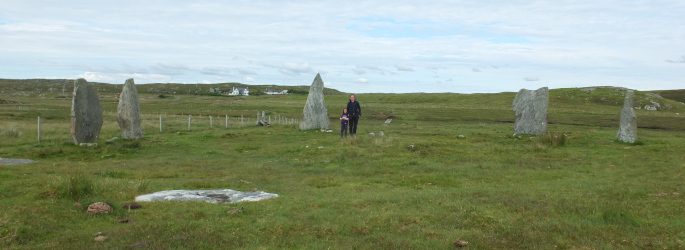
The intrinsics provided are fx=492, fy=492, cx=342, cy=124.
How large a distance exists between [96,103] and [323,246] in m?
19.6

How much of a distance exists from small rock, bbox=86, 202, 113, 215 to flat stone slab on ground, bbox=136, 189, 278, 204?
4.29ft

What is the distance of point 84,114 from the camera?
21.8 metres

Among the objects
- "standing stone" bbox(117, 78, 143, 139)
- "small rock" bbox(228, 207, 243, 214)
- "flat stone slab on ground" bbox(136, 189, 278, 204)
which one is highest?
"standing stone" bbox(117, 78, 143, 139)

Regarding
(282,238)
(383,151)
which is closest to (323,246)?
(282,238)

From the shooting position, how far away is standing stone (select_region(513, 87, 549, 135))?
27203 millimetres

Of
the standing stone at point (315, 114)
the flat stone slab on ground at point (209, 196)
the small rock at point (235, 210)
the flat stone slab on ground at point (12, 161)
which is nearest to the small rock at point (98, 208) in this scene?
the flat stone slab on ground at point (209, 196)

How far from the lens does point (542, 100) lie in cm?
2762

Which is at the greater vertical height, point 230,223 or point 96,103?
point 96,103

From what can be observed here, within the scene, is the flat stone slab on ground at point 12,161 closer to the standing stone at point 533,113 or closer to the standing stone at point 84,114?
the standing stone at point 84,114

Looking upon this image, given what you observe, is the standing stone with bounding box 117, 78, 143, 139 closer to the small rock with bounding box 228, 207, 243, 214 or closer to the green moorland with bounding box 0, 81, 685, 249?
the green moorland with bounding box 0, 81, 685, 249

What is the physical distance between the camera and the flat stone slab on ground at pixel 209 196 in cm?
981

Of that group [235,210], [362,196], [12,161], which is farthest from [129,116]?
[235,210]

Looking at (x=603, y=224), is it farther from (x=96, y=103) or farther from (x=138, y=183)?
(x=96, y=103)

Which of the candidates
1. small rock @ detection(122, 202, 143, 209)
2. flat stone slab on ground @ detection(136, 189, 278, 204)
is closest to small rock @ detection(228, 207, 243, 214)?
flat stone slab on ground @ detection(136, 189, 278, 204)
